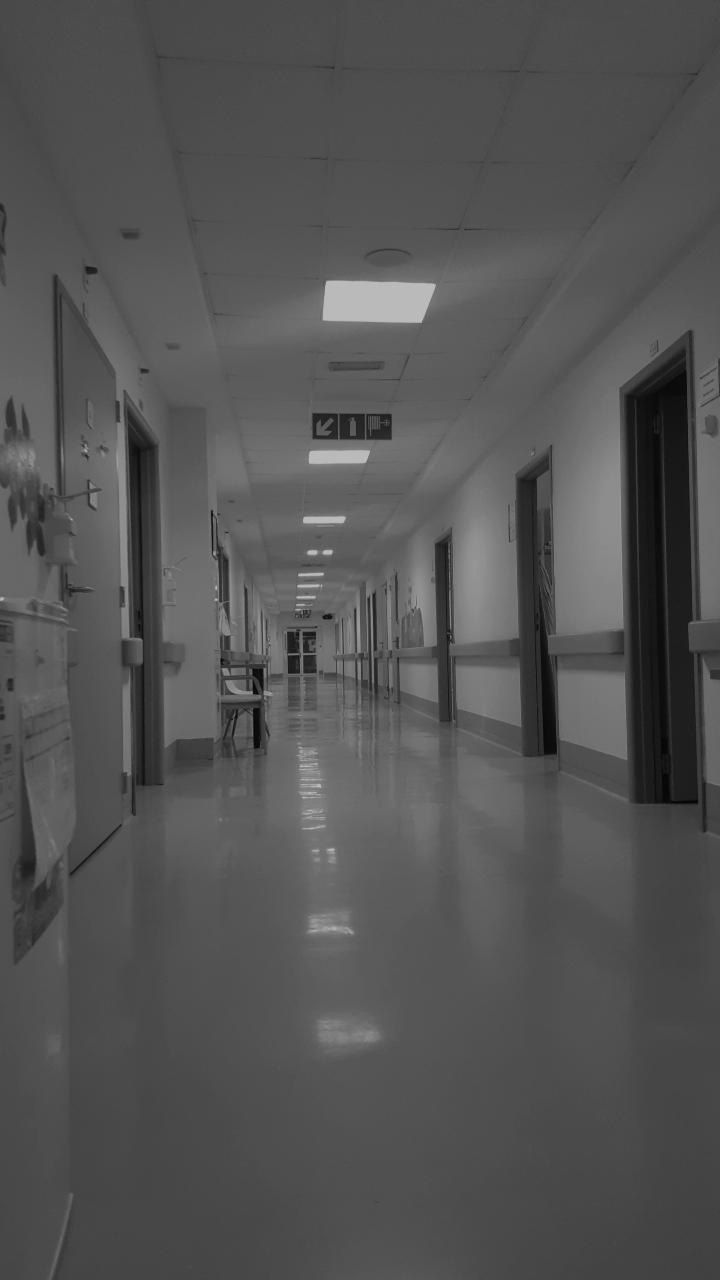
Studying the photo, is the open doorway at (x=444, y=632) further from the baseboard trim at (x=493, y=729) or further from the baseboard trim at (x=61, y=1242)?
the baseboard trim at (x=61, y=1242)

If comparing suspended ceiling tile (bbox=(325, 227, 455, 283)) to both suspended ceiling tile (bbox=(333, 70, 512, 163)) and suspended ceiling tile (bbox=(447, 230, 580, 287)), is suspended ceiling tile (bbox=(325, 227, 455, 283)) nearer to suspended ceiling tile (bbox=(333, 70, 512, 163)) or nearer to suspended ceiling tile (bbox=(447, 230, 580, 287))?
suspended ceiling tile (bbox=(447, 230, 580, 287))

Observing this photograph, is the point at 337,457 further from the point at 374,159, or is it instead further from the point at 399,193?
Result: the point at 374,159

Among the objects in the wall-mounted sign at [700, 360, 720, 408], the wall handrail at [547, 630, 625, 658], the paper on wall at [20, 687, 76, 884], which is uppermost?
the wall-mounted sign at [700, 360, 720, 408]

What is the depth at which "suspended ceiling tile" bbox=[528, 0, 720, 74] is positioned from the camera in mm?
2895

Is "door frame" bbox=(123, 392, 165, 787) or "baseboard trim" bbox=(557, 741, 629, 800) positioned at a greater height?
"door frame" bbox=(123, 392, 165, 787)

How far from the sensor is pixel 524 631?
26.0 feet

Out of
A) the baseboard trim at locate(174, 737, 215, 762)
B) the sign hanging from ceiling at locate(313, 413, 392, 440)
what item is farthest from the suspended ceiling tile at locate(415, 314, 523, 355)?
the baseboard trim at locate(174, 737, 215, 762)

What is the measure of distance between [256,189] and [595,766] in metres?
3.97

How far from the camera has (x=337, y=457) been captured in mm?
9367

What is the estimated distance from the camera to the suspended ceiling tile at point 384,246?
446 cm

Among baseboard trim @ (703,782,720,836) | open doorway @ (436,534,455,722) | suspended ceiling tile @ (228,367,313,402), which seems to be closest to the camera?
baseboard trim @ (703,782,720,836)

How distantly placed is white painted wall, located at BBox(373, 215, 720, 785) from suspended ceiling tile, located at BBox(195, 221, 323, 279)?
6.00 ft

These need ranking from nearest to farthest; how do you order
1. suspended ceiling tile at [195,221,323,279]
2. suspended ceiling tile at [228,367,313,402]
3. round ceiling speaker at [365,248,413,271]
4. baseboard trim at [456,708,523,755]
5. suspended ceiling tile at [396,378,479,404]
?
suspended ceiling tile at [195,221,323,279] < round ceiling speaker at [365,248,413,271] < suspended ceiling tile at [228,367,313,402] < suspended ceiling tile at [396,378,479,404] < baseboard trim at [456,708,523,755]

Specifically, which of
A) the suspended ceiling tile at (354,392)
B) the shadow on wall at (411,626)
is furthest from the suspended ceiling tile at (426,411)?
the shadow on wall at (411,626)
